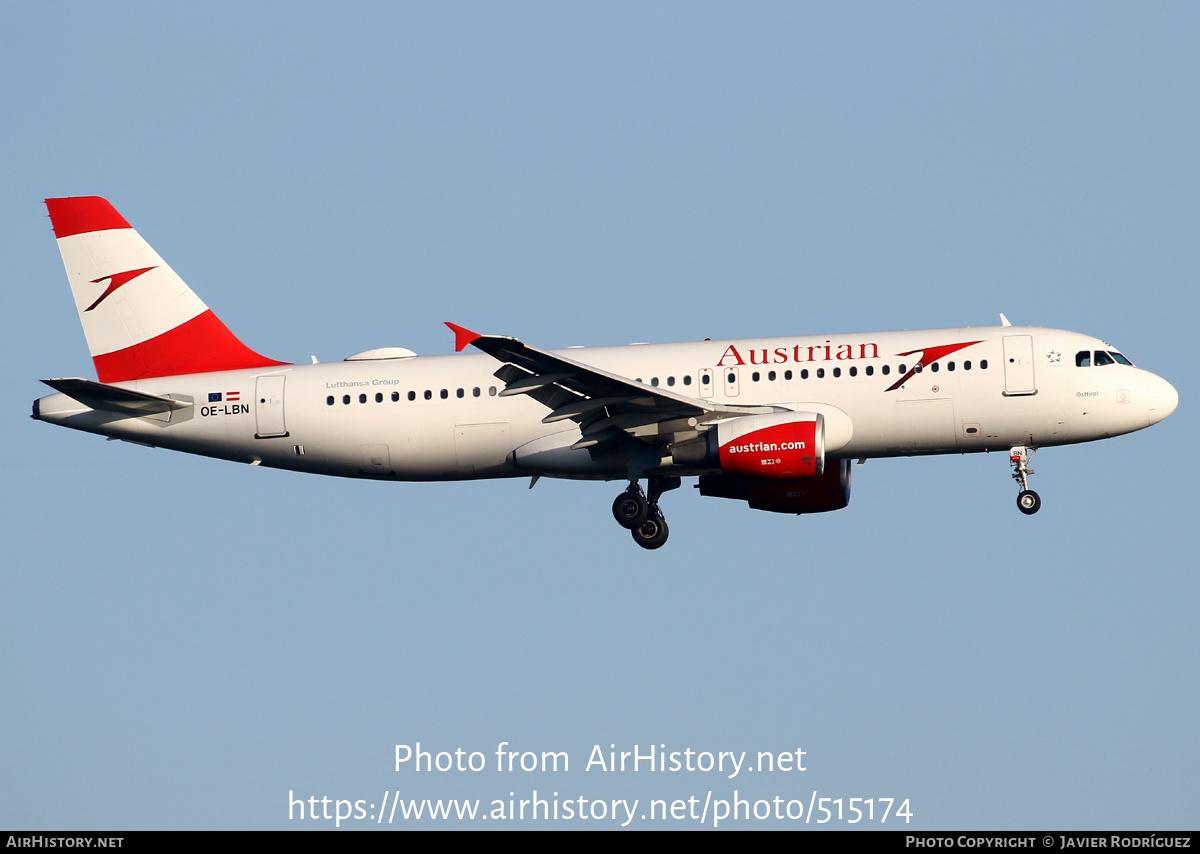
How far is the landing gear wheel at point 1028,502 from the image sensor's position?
128 feet

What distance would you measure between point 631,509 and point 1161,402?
47.4ft

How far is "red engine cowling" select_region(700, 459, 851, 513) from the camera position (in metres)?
42.2

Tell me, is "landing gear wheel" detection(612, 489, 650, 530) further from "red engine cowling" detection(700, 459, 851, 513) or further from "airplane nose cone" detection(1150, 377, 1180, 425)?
"airplane nose cone" detection(1150, 377, 1180, 425)

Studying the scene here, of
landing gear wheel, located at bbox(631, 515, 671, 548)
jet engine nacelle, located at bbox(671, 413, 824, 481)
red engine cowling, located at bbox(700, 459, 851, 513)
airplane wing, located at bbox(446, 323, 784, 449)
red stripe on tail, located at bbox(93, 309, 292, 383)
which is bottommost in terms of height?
landing gear wheel, located at bbox(631, 515, 671, 548)

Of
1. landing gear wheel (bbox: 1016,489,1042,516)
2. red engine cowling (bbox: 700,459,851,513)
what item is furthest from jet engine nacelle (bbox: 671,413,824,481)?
landing gear wheel (bbox: 1016,489,1042,516)

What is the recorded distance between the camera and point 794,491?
42375 millimetres

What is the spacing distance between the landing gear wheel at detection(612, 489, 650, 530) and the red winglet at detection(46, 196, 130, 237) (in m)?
17.4

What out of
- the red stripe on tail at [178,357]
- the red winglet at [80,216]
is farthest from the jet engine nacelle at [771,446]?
the red winglet at [80,216]

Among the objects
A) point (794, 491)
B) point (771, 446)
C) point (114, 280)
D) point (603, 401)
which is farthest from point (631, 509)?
point (114, 280)

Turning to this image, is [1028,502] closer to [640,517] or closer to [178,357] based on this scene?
[640,517]

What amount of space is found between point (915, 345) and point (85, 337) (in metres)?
24.1

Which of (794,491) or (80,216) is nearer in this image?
(794,491)

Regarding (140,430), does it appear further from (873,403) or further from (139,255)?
(873,403)

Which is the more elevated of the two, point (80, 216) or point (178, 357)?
point (80, 216)
